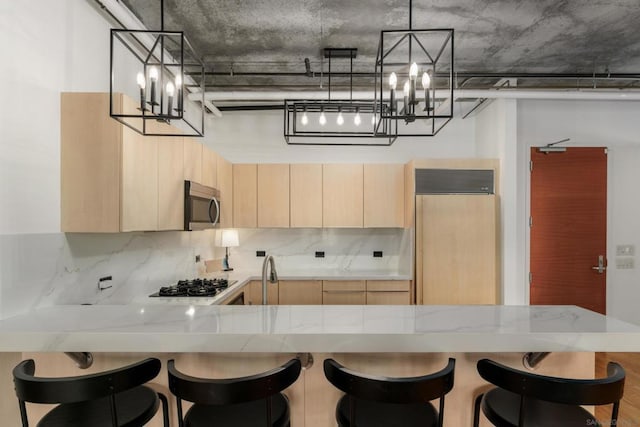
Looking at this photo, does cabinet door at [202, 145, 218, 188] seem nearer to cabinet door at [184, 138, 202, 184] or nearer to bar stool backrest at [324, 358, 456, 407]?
cabinet door at [184, 138, 202, 184]

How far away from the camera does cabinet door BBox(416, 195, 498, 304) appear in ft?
11.8

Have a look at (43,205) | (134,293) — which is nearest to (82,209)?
(43,205)

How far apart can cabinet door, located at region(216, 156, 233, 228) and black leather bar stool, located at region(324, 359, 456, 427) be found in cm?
284

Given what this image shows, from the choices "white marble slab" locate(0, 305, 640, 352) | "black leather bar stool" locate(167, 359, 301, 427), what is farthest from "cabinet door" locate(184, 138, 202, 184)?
"black leather bar stool" locate(167, 359, 301, 427)

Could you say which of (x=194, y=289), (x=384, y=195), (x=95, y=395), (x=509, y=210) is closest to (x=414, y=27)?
(x=384, y=195)

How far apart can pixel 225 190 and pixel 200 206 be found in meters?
0.96

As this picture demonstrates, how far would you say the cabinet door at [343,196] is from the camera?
4125 mm

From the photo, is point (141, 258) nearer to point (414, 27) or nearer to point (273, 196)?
point (273, 196)

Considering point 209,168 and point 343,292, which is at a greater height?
point 209,168

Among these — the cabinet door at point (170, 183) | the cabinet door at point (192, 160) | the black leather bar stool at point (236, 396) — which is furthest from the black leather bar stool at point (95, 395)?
the cabinet door at point (192, 160)

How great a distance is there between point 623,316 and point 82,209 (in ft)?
16.6

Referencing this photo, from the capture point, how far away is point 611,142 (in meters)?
3.83

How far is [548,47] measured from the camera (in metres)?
3.04

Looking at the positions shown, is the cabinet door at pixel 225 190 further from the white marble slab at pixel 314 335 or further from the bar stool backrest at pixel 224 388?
the bar stool backrest at pixel 224 388
